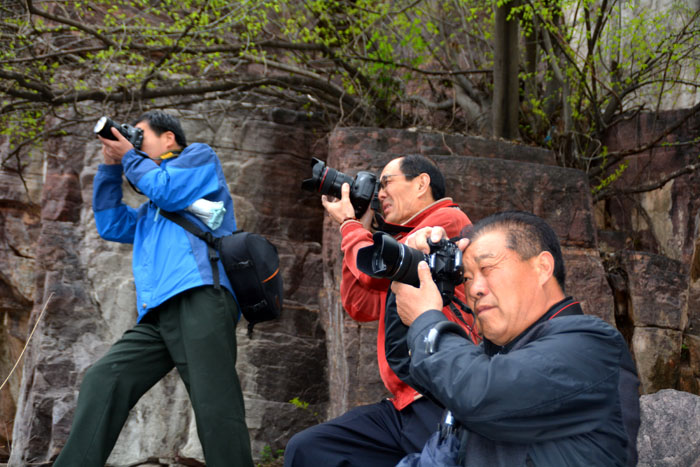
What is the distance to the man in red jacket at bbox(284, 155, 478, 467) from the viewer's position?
221 cm

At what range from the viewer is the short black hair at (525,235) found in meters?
1.69

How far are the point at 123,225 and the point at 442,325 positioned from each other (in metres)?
2.32

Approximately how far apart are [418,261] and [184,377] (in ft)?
4.78

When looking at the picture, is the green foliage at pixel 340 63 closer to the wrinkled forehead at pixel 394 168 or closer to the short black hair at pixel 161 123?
the short black hair at pixel 161 123

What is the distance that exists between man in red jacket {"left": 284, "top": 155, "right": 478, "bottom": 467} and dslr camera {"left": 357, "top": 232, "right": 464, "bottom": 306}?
47cm

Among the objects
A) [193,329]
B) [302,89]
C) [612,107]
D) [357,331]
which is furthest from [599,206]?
[193,329]

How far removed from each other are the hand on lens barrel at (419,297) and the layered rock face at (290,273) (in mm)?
2123

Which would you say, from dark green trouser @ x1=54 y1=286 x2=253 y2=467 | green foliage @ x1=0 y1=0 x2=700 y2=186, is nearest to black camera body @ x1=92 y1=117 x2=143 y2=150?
dark green trouser @ x1=54 y1=286 x2=253 y2=467

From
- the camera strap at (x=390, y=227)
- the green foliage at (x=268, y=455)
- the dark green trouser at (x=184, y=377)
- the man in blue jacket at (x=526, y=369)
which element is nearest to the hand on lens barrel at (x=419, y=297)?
the man in blue jacket at (x=526, y=369)

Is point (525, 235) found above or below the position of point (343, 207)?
below

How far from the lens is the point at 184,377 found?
112 inches

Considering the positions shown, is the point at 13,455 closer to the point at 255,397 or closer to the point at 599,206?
the point at 255,397

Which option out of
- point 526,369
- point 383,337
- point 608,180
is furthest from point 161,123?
point 608,180

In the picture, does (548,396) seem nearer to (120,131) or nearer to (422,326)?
(422,326)
